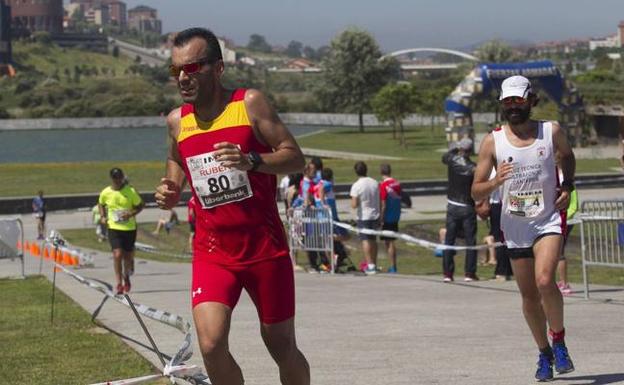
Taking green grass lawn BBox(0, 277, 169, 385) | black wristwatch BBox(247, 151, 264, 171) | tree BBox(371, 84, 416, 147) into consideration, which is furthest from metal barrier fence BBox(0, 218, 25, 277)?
tree BBox(371, 84, 416, 147)

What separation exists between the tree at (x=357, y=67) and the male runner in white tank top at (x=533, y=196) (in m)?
120

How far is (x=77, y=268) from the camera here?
23750mm

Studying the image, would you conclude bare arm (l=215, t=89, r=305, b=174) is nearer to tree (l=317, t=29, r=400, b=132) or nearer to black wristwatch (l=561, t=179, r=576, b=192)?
black wristwatch (l=561, t=179, r=576, b=192)

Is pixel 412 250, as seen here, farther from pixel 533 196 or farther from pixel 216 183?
pixel 216 183

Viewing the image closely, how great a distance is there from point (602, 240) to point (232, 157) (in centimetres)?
917

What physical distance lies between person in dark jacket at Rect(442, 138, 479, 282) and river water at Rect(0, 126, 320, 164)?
7529cm

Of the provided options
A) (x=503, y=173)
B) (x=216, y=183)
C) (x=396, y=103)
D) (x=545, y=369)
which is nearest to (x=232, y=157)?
(x=216, y=183)

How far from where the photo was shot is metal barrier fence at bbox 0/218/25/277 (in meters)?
21.4

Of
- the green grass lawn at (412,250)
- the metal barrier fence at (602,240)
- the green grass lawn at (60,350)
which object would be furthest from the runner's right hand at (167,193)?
the green grass lawn at (412,250)

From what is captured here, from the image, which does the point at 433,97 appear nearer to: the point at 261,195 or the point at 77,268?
the point at 77,268

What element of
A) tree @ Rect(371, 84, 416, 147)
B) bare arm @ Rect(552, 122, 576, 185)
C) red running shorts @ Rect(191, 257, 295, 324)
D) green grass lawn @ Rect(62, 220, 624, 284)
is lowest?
green grass lawn @ Rect(62, 220, 624, 284)

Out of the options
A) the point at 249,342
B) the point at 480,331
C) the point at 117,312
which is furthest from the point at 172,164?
the point at 117,312

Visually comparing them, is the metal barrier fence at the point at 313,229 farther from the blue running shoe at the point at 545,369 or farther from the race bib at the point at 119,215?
the blue running shoe at the point at 545,369

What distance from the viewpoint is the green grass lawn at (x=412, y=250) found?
19.8m
